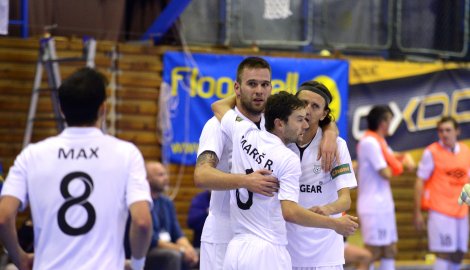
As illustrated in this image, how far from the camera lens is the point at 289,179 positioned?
20.8ft

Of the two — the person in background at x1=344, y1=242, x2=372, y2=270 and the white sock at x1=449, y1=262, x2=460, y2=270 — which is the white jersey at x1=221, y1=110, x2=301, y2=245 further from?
the white sock at x1=449, y1=262, x2=460, y2=270

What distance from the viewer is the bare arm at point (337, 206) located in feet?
21.3

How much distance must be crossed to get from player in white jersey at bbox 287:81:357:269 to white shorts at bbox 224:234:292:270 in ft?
1.58

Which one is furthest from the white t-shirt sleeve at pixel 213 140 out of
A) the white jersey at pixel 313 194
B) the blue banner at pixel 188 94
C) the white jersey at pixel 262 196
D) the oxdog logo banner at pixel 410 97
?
the oxdog logo banner at pixel 410 97

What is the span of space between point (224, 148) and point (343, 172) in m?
0.84

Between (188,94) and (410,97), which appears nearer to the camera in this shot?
(188,94)

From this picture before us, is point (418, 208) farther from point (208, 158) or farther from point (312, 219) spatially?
point (312, 219)

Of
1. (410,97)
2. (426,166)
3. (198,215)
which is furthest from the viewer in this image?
(410,97)

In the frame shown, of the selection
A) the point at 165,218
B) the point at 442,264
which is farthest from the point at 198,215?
the point at 442,264

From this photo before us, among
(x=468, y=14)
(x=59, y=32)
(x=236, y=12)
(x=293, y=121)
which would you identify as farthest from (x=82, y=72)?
(x=468, y=14)

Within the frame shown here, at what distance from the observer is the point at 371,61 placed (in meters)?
15.2

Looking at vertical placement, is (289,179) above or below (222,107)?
below

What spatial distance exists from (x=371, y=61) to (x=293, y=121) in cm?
902

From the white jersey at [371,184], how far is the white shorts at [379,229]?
85 millimetres
